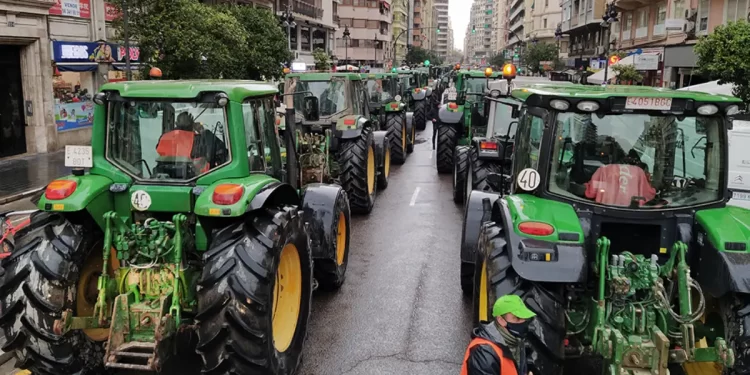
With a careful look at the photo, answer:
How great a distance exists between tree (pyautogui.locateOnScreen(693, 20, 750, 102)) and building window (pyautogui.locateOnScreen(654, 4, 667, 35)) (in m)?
14.9

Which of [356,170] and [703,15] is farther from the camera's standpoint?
[703,15]

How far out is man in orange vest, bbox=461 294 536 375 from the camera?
10.2 ft


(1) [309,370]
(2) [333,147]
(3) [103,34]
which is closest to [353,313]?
(1) [309,370]

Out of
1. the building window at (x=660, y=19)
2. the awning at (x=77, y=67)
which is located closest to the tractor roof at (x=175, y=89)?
the awning at (x=77, y=67)

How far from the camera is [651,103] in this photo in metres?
4.45

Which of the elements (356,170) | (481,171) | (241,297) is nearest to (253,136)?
(241,297)

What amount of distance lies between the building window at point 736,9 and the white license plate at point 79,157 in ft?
74.2

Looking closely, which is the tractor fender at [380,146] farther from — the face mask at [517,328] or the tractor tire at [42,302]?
the face mask at [517,328]

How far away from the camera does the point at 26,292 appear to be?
4.17 m

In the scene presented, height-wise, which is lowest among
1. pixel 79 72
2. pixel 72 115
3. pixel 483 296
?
pixel 483 296

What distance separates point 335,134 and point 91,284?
6.30 metres

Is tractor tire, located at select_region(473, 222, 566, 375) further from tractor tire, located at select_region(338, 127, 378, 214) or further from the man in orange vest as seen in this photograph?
tractor tire, located at select_region(338, 127, 378, 214)

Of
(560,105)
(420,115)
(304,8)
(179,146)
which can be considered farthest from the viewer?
(304,8)

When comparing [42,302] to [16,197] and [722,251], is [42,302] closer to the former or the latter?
[722,251]
